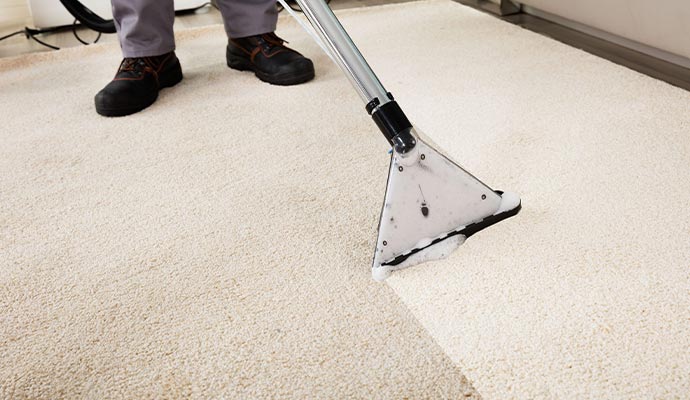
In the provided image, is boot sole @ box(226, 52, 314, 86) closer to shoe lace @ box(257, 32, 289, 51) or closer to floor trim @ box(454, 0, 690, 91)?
shoe lace @ box(257, 32, 289, 51)

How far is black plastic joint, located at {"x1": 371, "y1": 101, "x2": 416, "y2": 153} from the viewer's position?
662mm

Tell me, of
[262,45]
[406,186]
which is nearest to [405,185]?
[406,186]

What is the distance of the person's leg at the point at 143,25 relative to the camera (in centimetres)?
126

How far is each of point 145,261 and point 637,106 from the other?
2.91 feet

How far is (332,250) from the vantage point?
75cm

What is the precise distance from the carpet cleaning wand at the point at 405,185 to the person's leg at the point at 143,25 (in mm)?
712

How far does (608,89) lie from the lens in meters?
1.18

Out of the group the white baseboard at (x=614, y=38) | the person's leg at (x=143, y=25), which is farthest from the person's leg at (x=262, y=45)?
the white baseboard at (x=614, y=38)

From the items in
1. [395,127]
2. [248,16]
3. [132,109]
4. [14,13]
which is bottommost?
[14,13]

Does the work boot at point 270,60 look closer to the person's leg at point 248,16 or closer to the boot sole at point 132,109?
the person's leg at point 248,16

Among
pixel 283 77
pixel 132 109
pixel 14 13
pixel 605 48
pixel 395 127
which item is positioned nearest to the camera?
pixel 395 127

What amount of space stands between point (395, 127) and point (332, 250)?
0.18 metres

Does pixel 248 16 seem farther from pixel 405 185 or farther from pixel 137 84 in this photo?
pixel 405 185

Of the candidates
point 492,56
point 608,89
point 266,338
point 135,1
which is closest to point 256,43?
point 135,1
